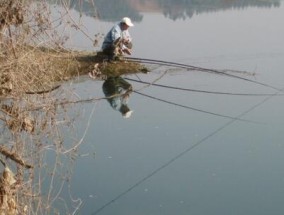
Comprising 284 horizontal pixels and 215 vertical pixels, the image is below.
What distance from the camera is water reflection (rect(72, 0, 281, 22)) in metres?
11.8

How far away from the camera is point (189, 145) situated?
17.0 ft

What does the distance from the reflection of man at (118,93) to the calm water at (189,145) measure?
0.08 m

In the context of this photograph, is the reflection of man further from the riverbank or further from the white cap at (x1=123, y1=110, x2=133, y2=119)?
the riverbank

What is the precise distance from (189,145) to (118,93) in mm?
1767

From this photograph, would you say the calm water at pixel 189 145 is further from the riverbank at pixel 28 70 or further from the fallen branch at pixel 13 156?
the fallen branch at pixel 13 156

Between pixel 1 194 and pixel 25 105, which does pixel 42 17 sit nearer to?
pixel 25 105

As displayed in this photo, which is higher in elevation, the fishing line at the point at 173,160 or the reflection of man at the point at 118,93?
the fishing line at the point at 173,160

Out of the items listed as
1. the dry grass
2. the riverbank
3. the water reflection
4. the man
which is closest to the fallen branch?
the dry grass

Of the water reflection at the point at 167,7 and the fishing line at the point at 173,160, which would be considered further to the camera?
the water reflection at the point at 167,7

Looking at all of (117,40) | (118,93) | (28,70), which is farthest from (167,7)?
(28,70)

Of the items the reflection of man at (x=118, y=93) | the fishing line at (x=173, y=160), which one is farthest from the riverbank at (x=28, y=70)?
the reflection of man at (x=118, y=93)

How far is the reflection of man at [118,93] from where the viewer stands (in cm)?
625

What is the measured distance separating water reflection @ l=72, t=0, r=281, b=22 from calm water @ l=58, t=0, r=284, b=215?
297 centimetres

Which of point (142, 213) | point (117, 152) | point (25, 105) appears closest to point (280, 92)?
point (117, 152)
